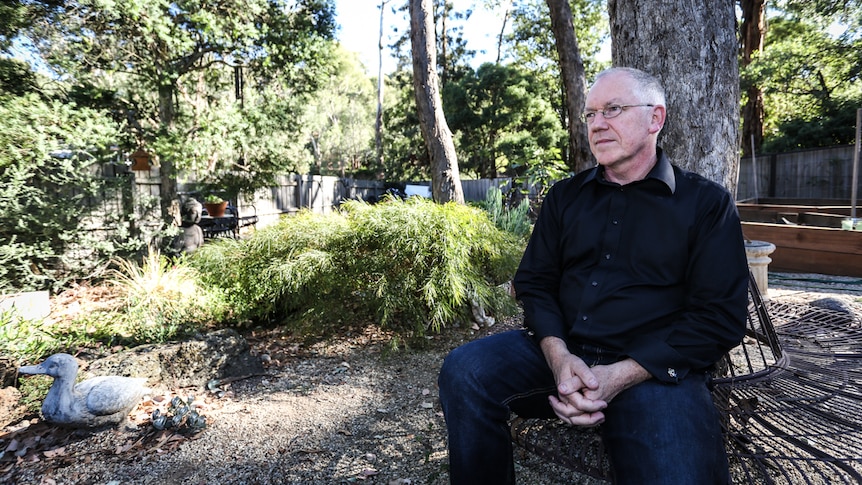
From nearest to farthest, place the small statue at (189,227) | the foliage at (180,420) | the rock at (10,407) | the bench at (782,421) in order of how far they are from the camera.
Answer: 1. the bench at (782,421)
2. the foliage at (180,420)
3. the rock at (10,407)
4. the small statue at (189,227)

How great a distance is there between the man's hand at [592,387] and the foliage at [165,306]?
298 cm

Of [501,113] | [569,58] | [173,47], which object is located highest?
[501,113]

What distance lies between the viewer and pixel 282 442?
7.08ft

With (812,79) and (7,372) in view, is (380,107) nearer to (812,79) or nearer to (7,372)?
(812,79)

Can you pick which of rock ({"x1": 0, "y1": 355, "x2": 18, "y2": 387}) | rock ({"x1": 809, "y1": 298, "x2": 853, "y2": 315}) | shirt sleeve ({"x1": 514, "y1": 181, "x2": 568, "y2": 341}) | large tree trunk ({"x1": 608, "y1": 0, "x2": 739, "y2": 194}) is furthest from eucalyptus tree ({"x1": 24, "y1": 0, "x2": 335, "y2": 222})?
rock ({"x1": 809, "y1": 298, "x2": 853, "y2": 315})

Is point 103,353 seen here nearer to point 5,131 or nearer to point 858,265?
point 5,131

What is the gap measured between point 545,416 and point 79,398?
6.70 feet

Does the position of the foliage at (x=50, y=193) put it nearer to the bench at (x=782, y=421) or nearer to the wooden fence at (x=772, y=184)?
the wooden fence at (x=772, y=184)

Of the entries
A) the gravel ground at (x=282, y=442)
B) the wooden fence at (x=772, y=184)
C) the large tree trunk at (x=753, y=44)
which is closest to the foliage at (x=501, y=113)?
the wooden fence at (x=772, y=184)

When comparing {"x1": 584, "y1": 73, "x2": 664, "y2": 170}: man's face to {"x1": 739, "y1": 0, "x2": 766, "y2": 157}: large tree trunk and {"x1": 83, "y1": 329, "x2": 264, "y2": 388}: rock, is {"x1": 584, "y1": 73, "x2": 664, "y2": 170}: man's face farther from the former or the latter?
{"x1": 739, "y1": 0, "x2": 766, "y2": 157}: large tree trunk

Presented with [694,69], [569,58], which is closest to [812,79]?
[569,58]

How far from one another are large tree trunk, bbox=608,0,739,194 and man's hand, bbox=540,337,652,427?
124 centimetres

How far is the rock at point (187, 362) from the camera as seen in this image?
2.61 m

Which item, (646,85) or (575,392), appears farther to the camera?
(646,85)
